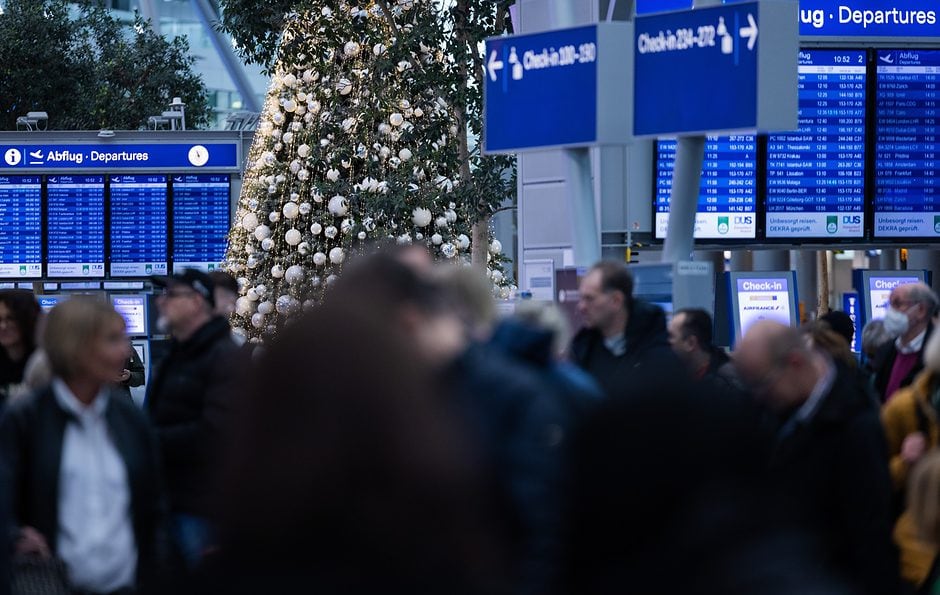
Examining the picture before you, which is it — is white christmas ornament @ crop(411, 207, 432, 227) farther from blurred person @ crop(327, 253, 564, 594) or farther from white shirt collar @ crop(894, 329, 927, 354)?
blurred person @ crop(327, 253, 564, 594)

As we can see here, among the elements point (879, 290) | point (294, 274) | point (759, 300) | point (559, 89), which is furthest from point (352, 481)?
point (294, 274)

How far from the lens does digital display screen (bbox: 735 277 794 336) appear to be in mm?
11133

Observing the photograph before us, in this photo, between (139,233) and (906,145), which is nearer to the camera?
(906,145)

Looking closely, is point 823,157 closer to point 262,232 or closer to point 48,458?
point 262,232

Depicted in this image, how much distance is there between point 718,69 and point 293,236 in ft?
25.0

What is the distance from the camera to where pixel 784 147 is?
438 inches

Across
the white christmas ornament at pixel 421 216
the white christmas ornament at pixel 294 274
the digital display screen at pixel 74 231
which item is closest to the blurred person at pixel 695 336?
the white christmas ornament at pixel 421 216

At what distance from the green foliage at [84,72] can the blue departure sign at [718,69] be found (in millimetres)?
25523

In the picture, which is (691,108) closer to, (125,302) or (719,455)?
(719,455)

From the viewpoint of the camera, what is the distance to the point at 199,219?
19297 mm

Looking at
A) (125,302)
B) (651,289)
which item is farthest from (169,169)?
(651,289)

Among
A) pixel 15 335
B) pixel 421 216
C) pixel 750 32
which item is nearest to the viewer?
pixel 15 335

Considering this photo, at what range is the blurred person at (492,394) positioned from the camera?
4.83 ft

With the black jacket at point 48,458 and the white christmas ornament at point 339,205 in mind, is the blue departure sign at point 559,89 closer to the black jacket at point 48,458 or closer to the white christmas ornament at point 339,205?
the black jacket at point 48,458
